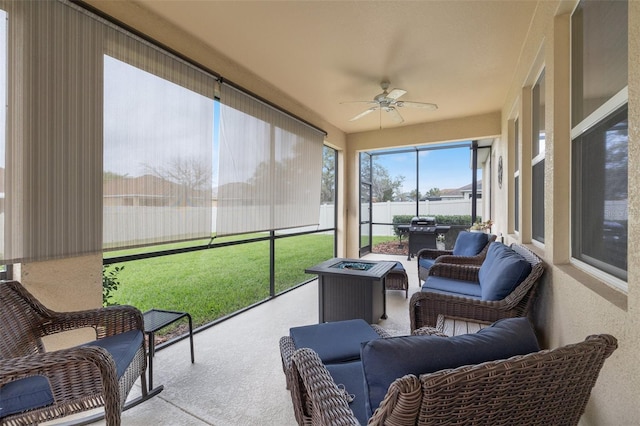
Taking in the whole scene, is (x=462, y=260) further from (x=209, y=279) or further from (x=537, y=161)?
(x=209, y=279)

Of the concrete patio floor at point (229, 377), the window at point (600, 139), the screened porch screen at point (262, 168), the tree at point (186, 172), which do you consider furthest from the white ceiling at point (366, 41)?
the concrete patio floor at point (229, 377)

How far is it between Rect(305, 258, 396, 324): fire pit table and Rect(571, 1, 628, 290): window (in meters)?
1.57

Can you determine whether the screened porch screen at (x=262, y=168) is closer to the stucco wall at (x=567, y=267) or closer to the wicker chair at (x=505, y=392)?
the wicker chair at (x=505, y=392)

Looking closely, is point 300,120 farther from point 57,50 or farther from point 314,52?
point 57,50

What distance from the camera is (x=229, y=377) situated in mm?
2135

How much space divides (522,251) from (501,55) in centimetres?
207

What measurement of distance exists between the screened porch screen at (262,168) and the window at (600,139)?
290cm

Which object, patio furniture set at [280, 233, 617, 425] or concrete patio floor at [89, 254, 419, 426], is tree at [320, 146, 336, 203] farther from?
patio furniture set at [280, 233, 617, 425]

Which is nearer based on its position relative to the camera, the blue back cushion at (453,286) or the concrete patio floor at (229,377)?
the concrete patio floor at (229,377)

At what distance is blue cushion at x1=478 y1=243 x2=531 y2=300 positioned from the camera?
2.13 m

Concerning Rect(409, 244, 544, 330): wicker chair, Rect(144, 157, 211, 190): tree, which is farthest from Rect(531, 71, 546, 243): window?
Rect(144, 157, 211, 190): tree

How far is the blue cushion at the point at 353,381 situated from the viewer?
1132 millimetres

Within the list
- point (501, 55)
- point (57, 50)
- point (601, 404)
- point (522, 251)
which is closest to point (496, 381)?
point (601, 404)

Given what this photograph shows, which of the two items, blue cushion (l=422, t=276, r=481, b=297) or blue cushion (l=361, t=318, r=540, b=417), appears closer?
blue cushion (l=361, t=318, r=540, b=417)
